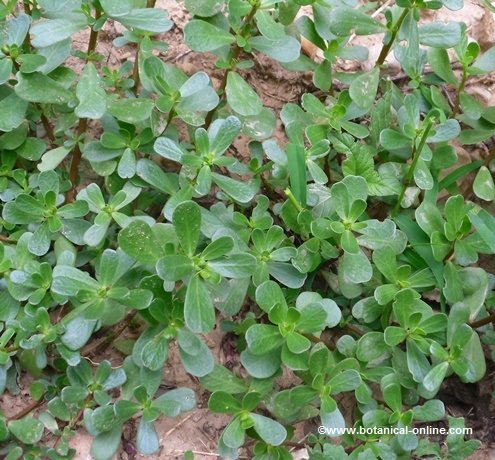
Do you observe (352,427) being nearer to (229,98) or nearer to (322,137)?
(322,137)

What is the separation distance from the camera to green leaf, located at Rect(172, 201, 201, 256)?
4.44ft

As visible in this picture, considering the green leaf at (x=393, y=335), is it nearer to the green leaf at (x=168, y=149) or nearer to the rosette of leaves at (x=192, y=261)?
the rosette of leaves at (x=192, y=261)

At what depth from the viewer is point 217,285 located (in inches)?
58.5

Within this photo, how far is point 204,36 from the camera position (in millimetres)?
1601

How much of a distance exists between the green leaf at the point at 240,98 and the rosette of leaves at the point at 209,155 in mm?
72

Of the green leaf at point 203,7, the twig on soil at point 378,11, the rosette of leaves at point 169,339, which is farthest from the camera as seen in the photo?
the twig on soil at point 378,11

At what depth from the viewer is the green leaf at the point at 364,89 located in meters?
1.79

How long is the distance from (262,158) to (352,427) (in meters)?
0.77

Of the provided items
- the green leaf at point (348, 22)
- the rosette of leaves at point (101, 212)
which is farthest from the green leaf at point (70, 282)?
the green leaf at point (348, 22)

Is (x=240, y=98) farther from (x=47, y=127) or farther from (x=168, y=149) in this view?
(x=47, y=127)

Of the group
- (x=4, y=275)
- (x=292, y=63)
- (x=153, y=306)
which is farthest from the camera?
(x=292, y=63)

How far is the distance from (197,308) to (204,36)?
0.68 metres

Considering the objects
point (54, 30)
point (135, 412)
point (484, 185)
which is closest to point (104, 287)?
point (135, 412)

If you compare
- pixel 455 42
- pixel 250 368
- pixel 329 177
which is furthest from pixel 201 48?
pixel 250 368
